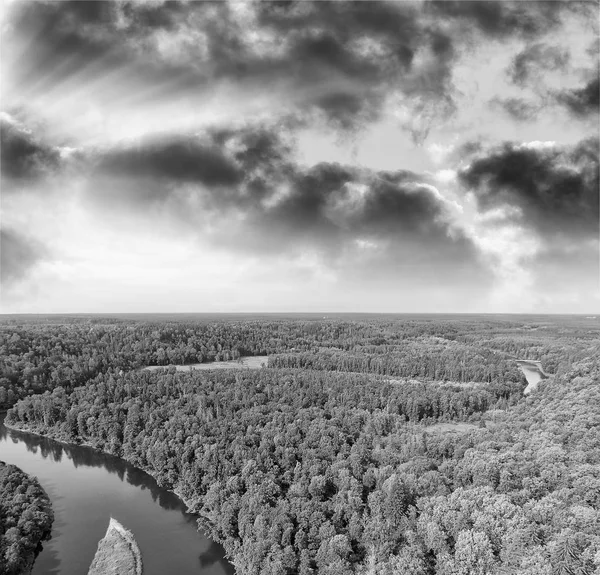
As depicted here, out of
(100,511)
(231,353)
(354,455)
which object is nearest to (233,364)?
(231,353)

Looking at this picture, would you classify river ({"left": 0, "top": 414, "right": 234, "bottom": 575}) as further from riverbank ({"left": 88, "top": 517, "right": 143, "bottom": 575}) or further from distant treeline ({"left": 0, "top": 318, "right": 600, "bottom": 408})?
distant treeline ({"left": 0, "top": 318, "right": 600, "bottom": 408})

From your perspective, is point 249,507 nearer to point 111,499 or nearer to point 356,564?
point 356,564

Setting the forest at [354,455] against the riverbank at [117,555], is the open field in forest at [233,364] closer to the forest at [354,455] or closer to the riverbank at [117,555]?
the forest at [354,455]

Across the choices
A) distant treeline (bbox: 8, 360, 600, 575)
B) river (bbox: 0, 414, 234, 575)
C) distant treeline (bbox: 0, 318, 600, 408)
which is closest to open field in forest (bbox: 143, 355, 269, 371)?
distant treeline (bbox: 0, 318, 600, 408)

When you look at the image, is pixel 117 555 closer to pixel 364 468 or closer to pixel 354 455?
pixel 354 455

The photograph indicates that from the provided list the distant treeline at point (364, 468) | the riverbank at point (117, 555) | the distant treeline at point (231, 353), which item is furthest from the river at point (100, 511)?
the distant treeline at point (231, 353)
